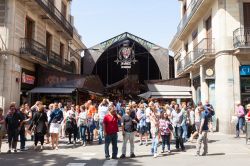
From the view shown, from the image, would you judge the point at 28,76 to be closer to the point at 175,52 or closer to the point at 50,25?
the point at 50,25

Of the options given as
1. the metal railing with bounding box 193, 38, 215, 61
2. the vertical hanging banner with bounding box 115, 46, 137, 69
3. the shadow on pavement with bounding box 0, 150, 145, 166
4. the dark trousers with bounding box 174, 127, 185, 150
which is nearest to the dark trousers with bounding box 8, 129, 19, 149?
the shadow on pavement with bounding box 0, 150, 145, 166

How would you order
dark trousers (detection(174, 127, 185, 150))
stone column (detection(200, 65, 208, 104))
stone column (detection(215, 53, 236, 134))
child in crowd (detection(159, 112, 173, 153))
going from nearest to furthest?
child in crowd (detection(159, 112, 173, 153))
dark trousers (detection(174, 127, 185, 150))
stone column (detection(215, 53, 236, 134))
stone column (detection(200, 65, 208, 104))

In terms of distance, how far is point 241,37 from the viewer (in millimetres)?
16750

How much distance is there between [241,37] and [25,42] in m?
12.6

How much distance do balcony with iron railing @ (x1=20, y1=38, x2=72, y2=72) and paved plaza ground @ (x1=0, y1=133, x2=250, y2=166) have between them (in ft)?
25.1

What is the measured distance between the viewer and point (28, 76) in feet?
65.2

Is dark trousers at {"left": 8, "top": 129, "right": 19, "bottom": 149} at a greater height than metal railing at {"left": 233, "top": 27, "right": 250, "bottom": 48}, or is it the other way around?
metal railing at {"left": 233, "top": 27, "right": 250, "bottom": 48}

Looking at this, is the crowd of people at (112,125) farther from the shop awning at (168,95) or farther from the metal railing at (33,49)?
the shop awning at (168,95)

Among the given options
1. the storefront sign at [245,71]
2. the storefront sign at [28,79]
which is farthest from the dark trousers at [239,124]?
the storefront sign at [28,79]

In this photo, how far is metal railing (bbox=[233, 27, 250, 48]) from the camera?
650 inches

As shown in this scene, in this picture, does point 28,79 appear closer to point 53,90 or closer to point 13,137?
point 53,90

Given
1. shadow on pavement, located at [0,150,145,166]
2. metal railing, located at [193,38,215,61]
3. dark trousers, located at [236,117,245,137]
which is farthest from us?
metal railing, located at [193,38,215,61]

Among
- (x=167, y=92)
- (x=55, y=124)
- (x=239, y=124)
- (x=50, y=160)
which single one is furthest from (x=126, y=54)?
(x=50, y=160)

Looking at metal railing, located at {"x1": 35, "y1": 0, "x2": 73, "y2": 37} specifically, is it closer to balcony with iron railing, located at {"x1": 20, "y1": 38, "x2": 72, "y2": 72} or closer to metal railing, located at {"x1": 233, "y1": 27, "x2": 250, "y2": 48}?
balcony with iron railing, located at {"x1": 20, "y1": 38, "x2": 72, "y2": 72}
